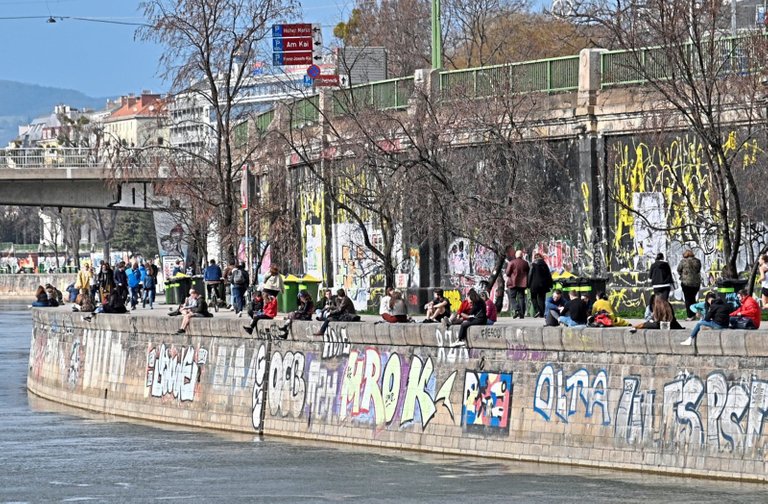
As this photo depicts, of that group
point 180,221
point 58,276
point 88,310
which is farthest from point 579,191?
point 58,276

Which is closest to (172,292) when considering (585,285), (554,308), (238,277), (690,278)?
(238,277)

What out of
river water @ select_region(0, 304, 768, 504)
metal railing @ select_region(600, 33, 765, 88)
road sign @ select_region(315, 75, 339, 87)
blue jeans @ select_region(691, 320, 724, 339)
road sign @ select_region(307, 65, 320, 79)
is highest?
road sign @ select_region(307, 65, 320, 79)

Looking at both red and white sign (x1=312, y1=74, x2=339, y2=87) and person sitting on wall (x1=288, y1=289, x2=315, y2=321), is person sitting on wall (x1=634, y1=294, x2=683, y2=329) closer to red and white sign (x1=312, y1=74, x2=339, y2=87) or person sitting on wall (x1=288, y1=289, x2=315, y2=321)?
person sitting on wall (x1=288, y1=289, x2=315, y2=321)

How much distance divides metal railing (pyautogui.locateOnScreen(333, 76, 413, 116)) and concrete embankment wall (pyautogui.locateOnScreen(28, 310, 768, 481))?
8.00 metres

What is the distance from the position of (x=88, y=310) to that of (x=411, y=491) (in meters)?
19.0

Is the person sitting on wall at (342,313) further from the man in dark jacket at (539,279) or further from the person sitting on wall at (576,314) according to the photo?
the person sitting on wall at (576,314)

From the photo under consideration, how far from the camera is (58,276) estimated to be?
123938mm

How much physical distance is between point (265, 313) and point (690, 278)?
8771mm

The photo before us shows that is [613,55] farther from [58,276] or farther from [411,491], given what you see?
[58,276]

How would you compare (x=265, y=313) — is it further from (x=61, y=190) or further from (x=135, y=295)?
(x=61, y=190)

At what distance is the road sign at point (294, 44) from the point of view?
45.7m

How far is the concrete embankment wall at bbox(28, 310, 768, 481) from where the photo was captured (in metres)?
24.5

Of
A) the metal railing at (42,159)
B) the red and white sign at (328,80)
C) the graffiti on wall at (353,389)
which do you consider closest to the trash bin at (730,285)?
the graffiti on wall at (353,389)

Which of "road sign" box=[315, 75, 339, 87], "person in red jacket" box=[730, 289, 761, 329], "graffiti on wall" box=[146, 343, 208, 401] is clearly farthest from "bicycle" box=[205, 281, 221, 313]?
"person in red jacket" box=[730, 289, 761, 329]
